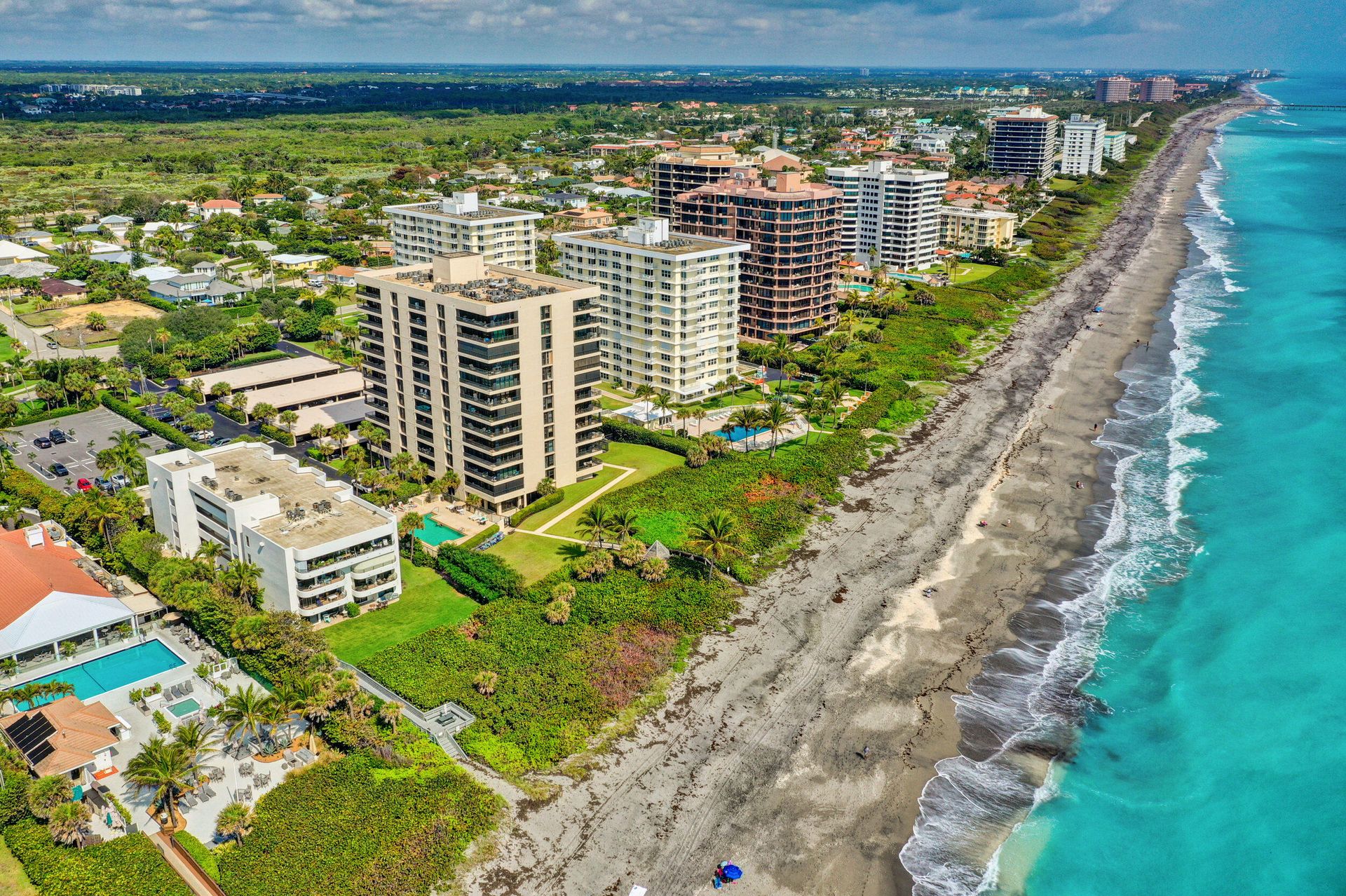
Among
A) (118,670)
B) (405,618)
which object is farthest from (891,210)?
(118,670)

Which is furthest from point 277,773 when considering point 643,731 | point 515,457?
point 515,457

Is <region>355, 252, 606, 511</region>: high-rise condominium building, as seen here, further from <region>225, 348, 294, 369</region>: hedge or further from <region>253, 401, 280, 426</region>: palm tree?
<region>225, 348, 294, 369</region>: hedge

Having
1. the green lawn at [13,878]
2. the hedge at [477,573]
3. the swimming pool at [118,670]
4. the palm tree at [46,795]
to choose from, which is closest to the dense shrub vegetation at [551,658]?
the hedge at [477,573]

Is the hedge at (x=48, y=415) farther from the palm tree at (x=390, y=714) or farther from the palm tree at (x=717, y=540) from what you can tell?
the palm tree at (x=717, y=540)

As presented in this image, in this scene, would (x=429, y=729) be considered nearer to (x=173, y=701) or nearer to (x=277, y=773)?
(x=277, y=773)

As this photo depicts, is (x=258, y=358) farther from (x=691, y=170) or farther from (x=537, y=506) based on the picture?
(x=691, y=170)
